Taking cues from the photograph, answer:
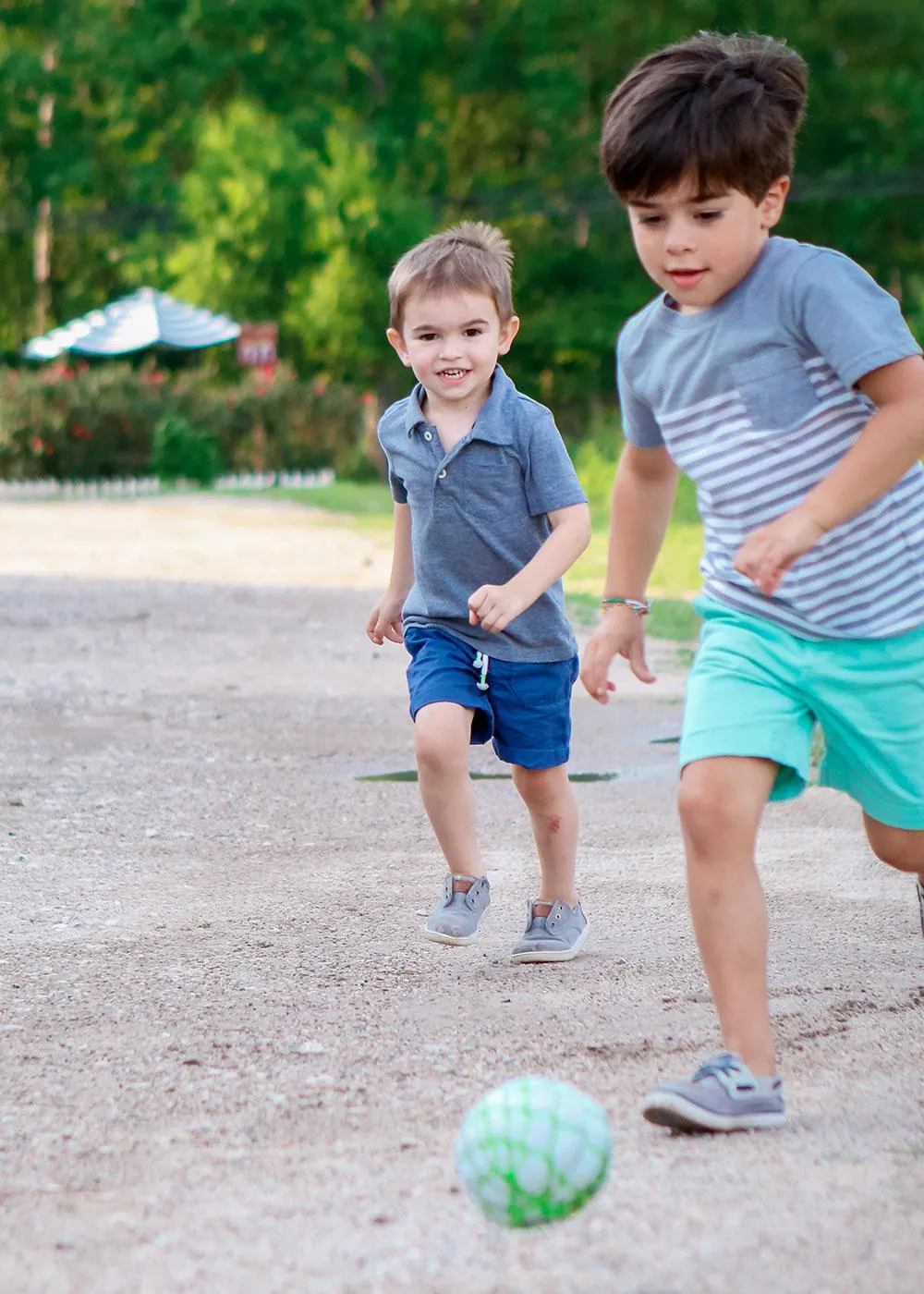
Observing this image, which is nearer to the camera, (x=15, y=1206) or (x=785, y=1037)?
(x=15, y=1206)

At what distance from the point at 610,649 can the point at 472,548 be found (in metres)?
0.93

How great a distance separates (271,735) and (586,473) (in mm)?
12176

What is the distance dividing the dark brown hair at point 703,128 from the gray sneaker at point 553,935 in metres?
1.90

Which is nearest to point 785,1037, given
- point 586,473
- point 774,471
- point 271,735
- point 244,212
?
point 774,471

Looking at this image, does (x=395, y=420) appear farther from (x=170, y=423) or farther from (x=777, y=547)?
(x=170, y=423)

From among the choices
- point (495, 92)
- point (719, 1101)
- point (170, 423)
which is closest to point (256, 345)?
point (170, 423)

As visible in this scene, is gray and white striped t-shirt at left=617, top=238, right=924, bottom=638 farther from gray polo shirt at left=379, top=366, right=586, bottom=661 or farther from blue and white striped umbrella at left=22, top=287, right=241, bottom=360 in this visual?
blue and white striped umbrella at left=22, top=287, right=241, bottom=360

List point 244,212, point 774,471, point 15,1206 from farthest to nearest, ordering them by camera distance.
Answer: point 244,212 → point 774,471 → point 15,1206

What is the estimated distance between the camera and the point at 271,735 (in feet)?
26.0

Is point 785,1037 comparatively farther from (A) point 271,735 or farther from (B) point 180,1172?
(A) point 271,735

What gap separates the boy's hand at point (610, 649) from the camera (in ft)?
11.8

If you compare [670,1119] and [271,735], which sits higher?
[670,1119]

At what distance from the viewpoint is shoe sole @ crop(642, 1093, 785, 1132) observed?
10.2 ft

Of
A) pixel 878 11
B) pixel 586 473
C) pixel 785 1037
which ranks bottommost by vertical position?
pixel 586 473
